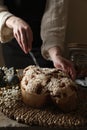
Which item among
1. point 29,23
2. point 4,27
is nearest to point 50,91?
point 4,27

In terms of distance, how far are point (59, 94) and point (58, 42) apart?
32 cm

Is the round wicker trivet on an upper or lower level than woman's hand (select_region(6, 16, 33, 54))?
lower

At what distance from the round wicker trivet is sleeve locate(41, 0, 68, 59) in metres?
0.28

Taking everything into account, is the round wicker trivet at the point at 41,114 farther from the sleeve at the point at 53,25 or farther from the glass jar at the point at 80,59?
the sleeve at the point at 53,25

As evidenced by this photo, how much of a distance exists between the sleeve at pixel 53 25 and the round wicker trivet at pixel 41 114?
285 mm

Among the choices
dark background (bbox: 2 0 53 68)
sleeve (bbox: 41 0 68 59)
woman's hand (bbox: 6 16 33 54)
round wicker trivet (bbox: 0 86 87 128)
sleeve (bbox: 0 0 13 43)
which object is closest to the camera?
round wicker trivet (bbox: 0 86 87 128)

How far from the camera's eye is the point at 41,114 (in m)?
0.70

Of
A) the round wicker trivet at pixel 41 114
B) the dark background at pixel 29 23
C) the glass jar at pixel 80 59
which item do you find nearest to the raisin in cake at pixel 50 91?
the round wicker trivet at pixel 41 114

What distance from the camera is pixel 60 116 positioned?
70 cm

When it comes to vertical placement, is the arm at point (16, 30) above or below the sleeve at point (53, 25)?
above

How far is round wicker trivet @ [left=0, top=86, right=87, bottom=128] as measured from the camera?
683 mm

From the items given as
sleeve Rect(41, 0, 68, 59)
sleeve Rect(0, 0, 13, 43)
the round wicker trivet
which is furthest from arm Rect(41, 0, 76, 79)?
the round wicker trivet

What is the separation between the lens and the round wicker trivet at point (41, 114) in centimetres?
68

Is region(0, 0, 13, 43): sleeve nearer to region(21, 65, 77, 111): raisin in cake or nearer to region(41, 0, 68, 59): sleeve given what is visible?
region(41, 0, 68, 59): sleeve
